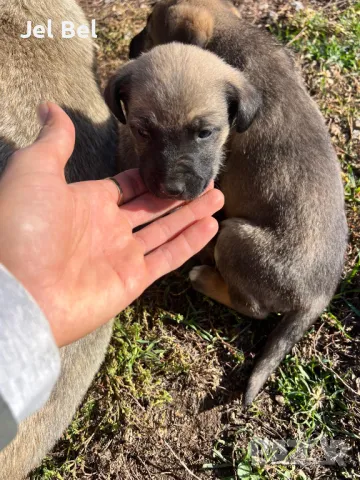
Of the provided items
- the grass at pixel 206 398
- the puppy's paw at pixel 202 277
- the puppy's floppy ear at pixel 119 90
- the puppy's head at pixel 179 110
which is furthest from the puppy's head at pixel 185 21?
the grass at pixel 206 398

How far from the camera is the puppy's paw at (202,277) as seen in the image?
171 inches

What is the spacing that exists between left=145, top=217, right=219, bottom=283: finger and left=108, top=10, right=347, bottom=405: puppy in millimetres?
265

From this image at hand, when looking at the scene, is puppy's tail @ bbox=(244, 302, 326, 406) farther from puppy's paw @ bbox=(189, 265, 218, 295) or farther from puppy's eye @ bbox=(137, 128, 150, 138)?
puppy's eye @ bbox=(137, 128, 150, 138)

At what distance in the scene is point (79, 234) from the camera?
338cm

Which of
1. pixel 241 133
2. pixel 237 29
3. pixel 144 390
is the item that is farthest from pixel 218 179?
pixel 144 390

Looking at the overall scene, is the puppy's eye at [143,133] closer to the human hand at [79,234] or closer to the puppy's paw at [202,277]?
the human hand at [79,234]

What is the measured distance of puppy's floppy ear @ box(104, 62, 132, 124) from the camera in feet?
12.0

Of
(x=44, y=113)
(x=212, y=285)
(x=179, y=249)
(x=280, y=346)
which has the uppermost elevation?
(x=44, y=113)

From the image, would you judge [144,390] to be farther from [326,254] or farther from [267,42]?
[267,42]

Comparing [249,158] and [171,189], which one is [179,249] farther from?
[249,158]

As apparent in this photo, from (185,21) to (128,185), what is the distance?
4.47ft

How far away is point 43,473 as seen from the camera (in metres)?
3.97

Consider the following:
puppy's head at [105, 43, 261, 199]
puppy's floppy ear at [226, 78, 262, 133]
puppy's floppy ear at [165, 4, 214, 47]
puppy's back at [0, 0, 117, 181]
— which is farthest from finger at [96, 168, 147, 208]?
puppy's floppy ear at [165, 4, 214, 47]

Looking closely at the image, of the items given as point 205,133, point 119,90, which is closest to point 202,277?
point 205,133
